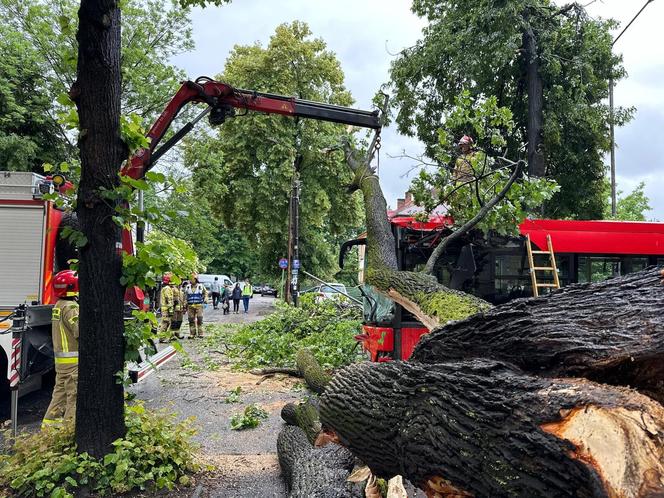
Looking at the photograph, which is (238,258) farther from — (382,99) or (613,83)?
(382,99)

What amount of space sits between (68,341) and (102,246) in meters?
1.76

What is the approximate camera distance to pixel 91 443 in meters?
3.68

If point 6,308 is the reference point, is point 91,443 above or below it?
below

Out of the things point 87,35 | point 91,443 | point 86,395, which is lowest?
point 91,443

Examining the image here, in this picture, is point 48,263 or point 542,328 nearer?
point 542,328

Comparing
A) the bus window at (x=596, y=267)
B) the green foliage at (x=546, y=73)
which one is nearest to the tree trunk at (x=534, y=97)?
the green foliage at (x=546, y=73)

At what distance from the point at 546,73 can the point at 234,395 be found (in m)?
13.1

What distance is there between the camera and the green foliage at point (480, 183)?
19.7 feet

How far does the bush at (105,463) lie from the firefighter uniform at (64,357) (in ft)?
2.84

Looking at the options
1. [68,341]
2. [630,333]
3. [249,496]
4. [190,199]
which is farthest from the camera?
→ [190,199]

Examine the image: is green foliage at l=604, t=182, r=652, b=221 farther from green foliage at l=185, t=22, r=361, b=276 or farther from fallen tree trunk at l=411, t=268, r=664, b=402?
fallen tree trunk at l=411, t=268, r=664, b=402

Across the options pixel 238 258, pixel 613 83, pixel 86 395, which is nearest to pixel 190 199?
pixel 613 83

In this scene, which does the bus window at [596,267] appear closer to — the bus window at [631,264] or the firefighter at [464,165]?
the bus window at [631,264]

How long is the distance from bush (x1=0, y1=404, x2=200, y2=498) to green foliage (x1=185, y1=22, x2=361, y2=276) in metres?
18.8
